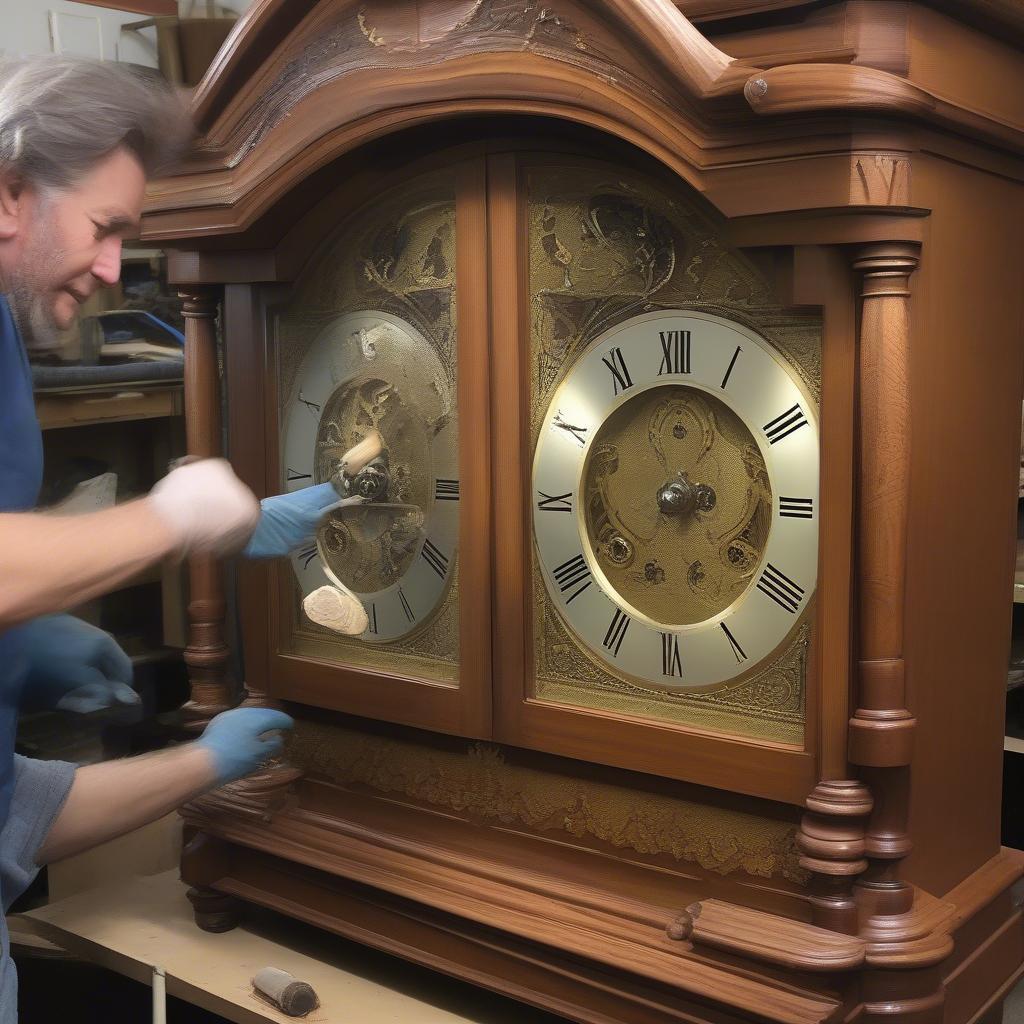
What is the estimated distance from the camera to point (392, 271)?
1.85 meters

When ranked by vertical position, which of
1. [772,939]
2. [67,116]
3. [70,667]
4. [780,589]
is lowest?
[772,939]

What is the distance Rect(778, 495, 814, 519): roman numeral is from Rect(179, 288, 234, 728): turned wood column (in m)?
0.89

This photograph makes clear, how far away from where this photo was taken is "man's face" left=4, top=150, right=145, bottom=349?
1.31 metres

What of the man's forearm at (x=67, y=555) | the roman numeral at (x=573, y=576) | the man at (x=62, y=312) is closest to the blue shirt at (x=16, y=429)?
the man at (x=62, y=312)

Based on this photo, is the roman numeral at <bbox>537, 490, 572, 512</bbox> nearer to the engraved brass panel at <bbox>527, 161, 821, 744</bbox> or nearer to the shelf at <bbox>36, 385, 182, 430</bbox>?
the engraved brass panel at <bbox>527, 161, 821, 744</bbox>

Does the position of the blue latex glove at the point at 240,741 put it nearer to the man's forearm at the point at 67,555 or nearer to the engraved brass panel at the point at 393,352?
the engraved brass panel at the point at 393,352

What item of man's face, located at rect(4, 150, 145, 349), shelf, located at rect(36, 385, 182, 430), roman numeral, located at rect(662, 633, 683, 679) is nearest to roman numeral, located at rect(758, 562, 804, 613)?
roman numeral, located at rect(662, 633, 683, 679)

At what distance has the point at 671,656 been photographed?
1.63 metres

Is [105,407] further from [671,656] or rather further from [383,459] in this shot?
[671,656]

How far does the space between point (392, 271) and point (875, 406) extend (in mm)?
724

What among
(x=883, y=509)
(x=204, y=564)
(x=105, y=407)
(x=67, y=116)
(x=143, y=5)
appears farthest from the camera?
(x=143, y=5)

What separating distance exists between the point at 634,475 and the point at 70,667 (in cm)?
72

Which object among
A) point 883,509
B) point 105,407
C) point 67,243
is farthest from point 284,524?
point 105,407

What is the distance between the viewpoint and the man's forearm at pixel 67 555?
45.6 inches
